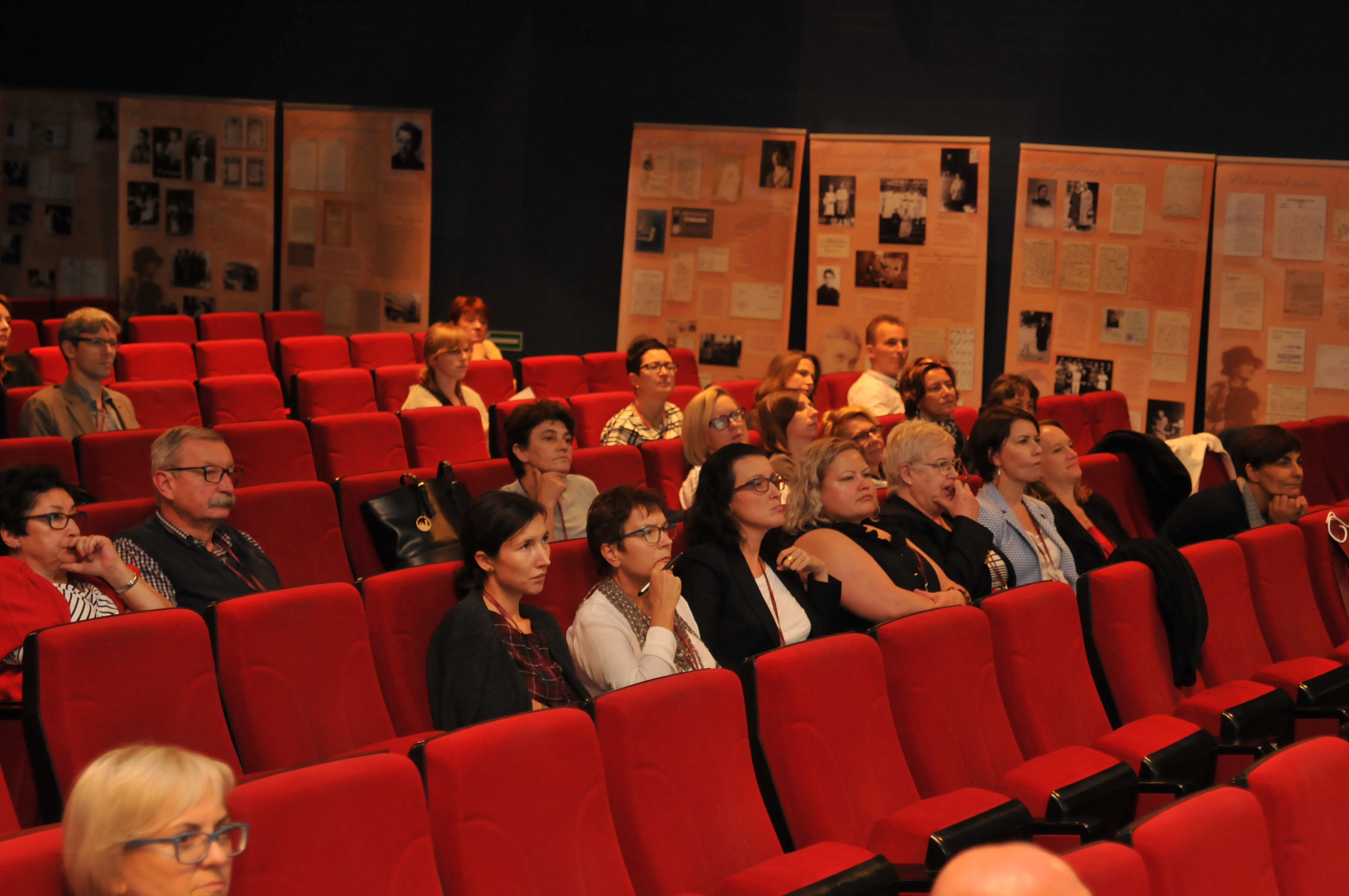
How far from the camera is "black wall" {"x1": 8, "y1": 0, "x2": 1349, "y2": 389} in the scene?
24.3 ft

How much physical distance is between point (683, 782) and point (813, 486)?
59.6 inches

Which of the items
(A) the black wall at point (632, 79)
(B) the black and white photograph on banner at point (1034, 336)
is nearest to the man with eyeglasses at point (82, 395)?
(A) the black wall at point (632, 79)

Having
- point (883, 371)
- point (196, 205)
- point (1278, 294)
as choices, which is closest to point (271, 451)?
point (883, 371)

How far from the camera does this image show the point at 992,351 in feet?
27.0

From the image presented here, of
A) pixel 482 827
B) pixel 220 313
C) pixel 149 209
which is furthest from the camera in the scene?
pixel 149 209

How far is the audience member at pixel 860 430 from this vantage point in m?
4.64

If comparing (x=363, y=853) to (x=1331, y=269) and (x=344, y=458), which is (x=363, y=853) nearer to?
(x=344, y=458)

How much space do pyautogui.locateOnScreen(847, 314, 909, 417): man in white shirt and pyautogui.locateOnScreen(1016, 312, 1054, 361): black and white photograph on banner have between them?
1.18 m

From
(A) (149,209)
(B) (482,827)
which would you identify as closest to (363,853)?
(B) (482,827)

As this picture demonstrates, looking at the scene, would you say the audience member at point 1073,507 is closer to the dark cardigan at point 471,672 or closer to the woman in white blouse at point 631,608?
the woman in white blouse at point 631,608

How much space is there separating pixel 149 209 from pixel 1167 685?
9869 millimetres

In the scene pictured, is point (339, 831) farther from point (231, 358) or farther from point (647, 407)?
point (231, 358)

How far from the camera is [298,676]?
2.75 m

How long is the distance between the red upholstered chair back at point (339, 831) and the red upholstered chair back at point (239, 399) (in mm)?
4297
